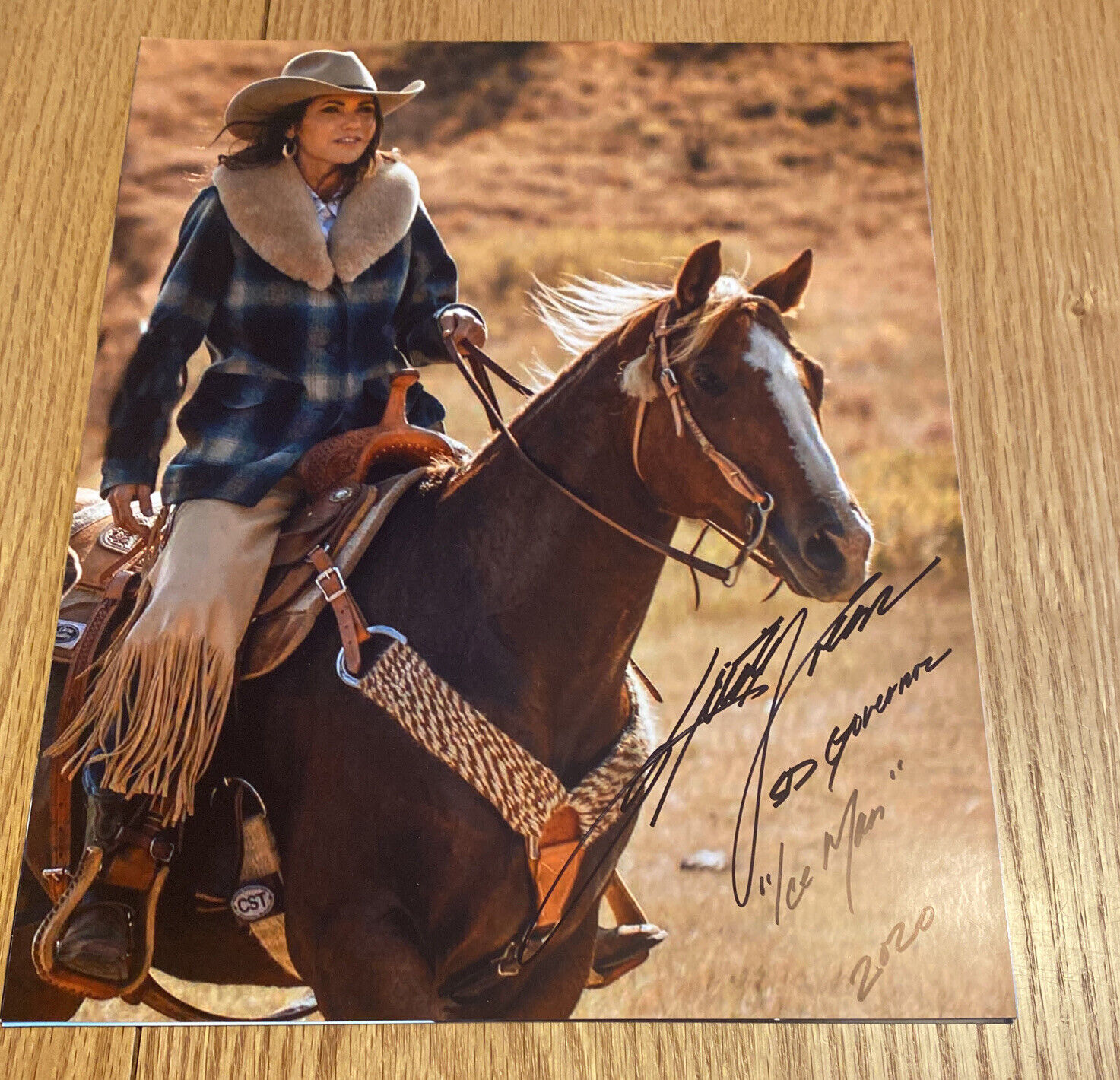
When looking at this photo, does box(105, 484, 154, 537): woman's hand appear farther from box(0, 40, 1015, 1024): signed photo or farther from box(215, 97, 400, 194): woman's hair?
box(215, 97, 400, 194): woman's hair

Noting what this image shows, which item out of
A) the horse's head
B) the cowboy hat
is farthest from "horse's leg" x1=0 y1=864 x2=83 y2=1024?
the cowboy hat

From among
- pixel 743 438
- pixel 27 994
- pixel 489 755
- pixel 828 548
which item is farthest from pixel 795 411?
pixel 27 994

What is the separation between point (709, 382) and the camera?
5.63 feet

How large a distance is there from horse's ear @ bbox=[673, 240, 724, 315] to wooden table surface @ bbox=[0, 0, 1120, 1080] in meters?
0.51

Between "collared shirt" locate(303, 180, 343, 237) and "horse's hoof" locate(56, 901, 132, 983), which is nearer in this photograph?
"horse's hoof" locate(56, 901, 132, 983)

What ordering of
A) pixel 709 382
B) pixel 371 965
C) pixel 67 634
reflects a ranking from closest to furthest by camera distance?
pixel 371 965, pixel 709 382, pixel 67 634

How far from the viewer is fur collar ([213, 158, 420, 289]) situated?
1.92m

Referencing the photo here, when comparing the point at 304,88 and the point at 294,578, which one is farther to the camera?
the point at 304,88

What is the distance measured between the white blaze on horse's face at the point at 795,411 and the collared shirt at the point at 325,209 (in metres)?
0.73

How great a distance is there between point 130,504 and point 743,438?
3.16 feet

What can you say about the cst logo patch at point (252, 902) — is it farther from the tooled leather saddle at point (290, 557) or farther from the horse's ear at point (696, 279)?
the horse's ear at point (696, 279)

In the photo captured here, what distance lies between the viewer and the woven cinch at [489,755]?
1.66 m
